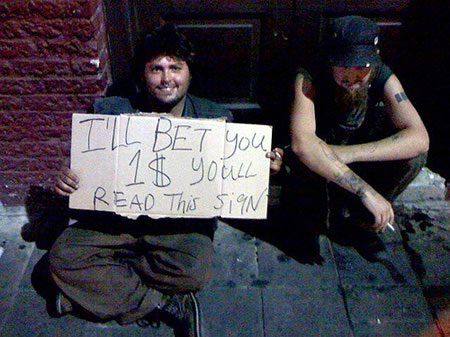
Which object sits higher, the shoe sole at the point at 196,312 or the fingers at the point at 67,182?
the fingers at the point at 67,182

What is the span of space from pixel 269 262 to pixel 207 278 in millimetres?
486

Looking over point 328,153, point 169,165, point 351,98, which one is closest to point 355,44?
point 351,98

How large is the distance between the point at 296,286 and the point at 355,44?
1.40 metres

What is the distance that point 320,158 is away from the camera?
104 inches

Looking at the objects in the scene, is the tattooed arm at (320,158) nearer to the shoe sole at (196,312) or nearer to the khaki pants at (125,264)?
the khaki pants at (125,264)

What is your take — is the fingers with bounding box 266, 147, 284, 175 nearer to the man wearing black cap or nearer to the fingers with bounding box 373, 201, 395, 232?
the man wearing black cap

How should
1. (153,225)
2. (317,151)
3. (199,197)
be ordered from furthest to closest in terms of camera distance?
(153,225), (317,151), (199,197)

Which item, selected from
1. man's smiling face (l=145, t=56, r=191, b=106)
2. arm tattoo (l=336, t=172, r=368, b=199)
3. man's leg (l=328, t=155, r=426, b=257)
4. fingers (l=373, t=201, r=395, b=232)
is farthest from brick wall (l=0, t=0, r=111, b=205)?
fingers (l=373, t=201, r=395, b=232)

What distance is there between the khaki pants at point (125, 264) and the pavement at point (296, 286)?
0.52 ft

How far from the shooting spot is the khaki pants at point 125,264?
8.70 feet

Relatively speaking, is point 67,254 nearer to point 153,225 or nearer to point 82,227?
point 82,227

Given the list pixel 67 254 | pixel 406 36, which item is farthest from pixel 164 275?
pixel 406 36

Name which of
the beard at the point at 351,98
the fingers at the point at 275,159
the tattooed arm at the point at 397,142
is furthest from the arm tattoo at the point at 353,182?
the beard at the point at 351,98

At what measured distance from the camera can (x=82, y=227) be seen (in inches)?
109
